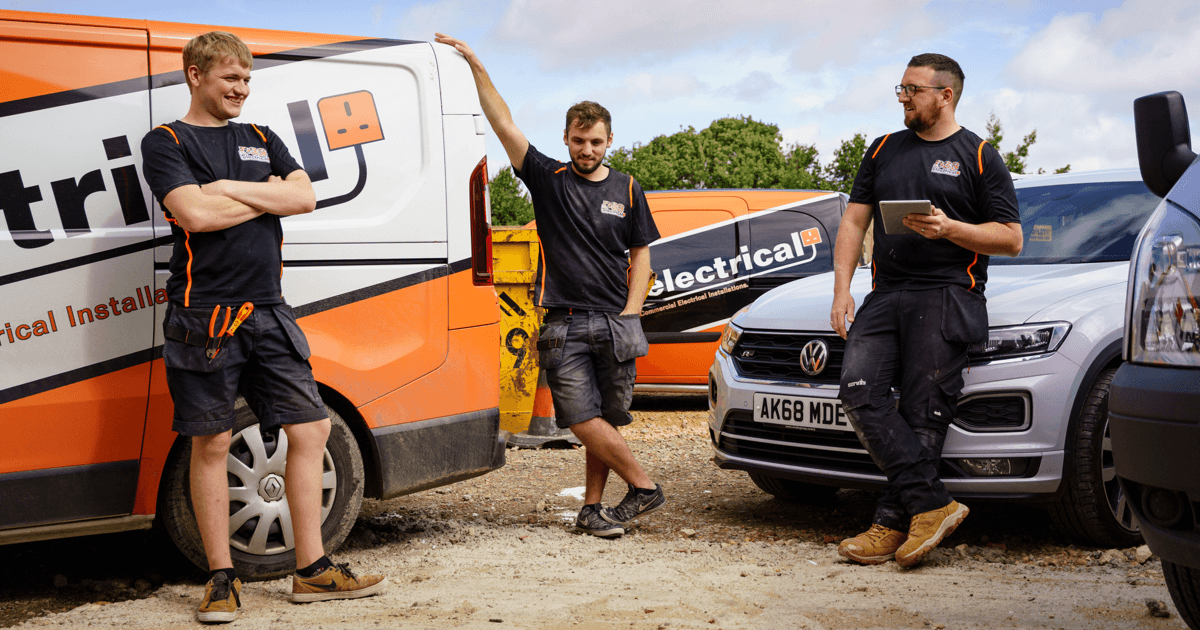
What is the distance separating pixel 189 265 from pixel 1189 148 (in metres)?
2.97

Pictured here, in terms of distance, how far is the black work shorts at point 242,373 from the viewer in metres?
3.11

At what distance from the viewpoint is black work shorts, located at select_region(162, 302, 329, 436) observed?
10.2ft

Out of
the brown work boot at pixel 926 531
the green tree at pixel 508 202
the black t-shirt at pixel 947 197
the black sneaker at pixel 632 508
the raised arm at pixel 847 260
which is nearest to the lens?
the brown work boot at pixel 926 531

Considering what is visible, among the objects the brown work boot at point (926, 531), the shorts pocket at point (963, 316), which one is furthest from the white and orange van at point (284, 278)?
the shorts pocket at point (963, 316)

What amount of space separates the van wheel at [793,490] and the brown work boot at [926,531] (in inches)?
43.8

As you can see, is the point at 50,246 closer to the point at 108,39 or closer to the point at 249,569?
the point at 108,39

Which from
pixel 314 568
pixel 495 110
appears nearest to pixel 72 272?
pixel 314 568

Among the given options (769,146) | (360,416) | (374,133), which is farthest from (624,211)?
(769,146)

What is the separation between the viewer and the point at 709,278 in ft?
26.5

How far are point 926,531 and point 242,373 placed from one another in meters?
2.48

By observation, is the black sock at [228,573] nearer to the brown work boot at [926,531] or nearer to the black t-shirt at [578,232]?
the black t-shirt at [578,232]

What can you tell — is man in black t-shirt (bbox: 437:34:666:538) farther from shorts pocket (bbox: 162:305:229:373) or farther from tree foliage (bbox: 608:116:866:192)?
tree foliage (bbox: 608:116:866:192)

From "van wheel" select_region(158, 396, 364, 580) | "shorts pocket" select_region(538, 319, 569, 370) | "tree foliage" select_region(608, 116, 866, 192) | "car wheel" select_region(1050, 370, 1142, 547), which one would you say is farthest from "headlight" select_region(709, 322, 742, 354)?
"tree foliage" select_region(608, 116, 866, 192)

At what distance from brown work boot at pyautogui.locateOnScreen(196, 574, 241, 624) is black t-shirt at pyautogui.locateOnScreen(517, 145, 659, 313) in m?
1.75
